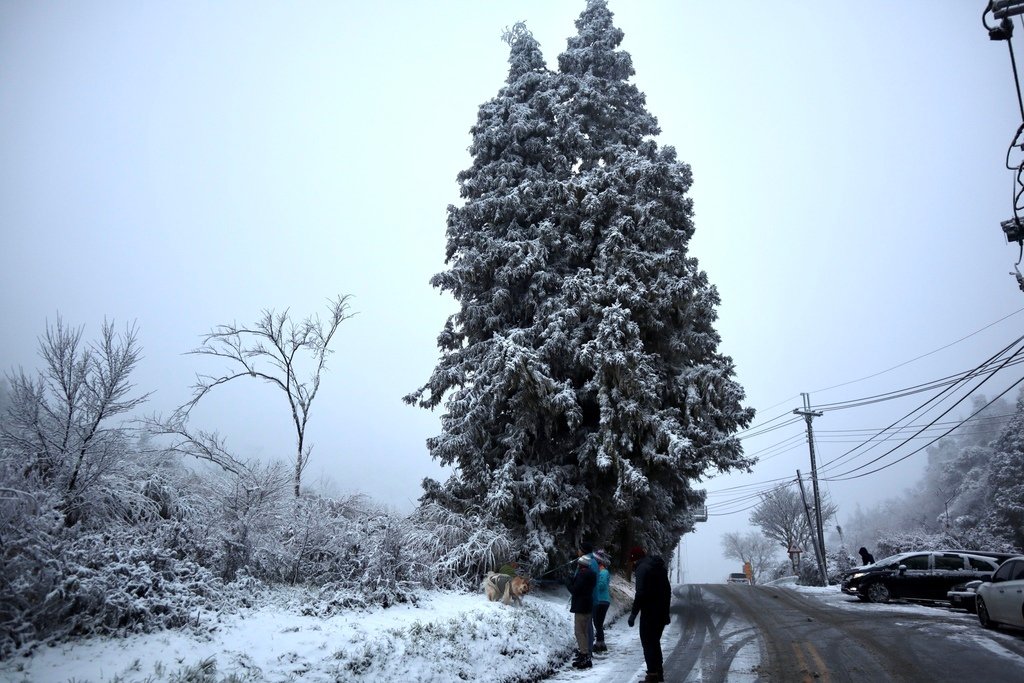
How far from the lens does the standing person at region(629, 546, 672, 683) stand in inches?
295

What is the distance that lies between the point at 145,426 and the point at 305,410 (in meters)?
7.82

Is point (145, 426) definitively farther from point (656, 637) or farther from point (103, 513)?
point (656, 637)

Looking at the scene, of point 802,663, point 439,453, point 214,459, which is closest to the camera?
point 802,663

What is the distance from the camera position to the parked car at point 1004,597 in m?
9.86

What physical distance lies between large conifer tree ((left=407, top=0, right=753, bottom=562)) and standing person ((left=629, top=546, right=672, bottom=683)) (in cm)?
455

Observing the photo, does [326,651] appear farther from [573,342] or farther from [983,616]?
[983,616]

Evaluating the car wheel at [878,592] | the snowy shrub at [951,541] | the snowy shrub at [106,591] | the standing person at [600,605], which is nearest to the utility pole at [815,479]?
the snowy shrub at [951,541]

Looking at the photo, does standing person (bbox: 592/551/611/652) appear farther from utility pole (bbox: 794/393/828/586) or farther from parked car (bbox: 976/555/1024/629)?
utility pole (bbox: 794/393/828/586)

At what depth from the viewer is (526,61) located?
19000mm

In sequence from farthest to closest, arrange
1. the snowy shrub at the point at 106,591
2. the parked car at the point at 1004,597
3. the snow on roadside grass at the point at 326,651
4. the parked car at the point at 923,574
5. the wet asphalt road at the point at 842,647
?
the parked car at the point at 923,574 → the parked car at the point at 1004,597 → the wet asphalt road at the point at 842,647 → the snowy shrub at the point at 106,591 → the snow on roadside grass at the point at 326,651

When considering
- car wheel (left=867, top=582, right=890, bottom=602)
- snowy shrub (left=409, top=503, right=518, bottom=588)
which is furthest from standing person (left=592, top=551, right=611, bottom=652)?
car wheel (left=867, top=582, right=890, bottom=602)

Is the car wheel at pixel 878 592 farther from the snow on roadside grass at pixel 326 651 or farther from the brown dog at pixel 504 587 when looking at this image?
the snow on roadside grass at pixel 326 651

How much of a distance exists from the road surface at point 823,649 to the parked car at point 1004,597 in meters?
0.30

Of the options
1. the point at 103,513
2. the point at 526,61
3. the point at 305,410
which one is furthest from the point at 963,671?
the point at 526,61
